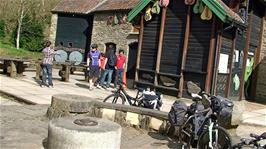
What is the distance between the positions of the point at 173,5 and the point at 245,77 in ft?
14.6

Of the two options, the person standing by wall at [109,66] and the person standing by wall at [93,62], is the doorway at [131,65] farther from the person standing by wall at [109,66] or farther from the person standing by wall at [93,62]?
the person standing by wall at [93,62]

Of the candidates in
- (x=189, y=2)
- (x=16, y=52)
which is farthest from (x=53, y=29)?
(x=189, y=2)

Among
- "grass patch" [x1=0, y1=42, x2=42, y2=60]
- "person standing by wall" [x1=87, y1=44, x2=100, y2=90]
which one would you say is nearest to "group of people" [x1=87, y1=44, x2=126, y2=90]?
"person standing by wall" [x1=87, y1=44, x2=100, y2=90]

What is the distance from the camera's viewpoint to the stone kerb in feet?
28.3

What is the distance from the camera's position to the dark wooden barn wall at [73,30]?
29.2 m

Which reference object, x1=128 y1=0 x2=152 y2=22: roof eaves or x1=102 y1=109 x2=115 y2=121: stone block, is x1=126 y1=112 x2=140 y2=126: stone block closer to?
x1=102 y1=109 x2=115 y2=121: stone block

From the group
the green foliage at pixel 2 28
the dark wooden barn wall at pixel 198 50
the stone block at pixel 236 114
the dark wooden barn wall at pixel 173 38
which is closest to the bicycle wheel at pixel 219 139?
the stone block at pixel 236 114

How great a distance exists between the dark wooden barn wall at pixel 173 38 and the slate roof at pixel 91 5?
7339 mm

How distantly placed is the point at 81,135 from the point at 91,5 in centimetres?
2372

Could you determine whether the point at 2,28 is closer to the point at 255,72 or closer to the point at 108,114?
the point at 255,72

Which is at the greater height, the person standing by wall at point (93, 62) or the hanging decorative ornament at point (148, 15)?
the hanging decorative ornament at point (148, 15)

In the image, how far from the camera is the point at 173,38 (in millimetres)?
15922

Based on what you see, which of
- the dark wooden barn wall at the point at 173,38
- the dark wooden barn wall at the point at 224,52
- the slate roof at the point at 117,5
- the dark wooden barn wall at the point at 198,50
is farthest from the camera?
the slate roof at the point at 117,5

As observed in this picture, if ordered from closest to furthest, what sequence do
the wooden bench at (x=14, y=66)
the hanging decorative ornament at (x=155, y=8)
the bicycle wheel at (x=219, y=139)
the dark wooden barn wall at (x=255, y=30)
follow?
the bicycle wheel at (x=219, y=139) → the hanging decorative ornament at (x=155, y=8) → the wooden bench at (x=14, y=66) → the dark wooden barn wall at (x=255, y=30)
